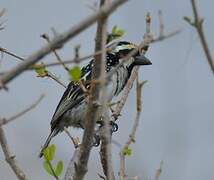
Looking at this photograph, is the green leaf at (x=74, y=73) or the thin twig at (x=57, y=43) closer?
the thin twig at (x=57, y=43)

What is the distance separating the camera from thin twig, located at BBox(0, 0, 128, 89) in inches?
40.8

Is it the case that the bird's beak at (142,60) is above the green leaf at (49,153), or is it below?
above

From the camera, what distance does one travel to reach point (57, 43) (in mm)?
1073

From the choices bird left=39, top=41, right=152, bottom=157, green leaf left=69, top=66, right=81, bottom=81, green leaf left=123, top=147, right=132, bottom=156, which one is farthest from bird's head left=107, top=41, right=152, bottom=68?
green leaf left=69, top=66, right=81, bottom=81

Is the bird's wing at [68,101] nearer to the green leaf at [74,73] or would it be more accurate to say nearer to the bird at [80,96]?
the bird at [80,96]

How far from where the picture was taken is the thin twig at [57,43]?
104 cm

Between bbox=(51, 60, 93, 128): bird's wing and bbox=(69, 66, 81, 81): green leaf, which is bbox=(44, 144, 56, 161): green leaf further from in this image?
bbox=(51, 60, 93, 128): bird's wing

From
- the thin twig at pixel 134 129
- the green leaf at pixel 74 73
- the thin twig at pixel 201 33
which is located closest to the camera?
the thin twig at pixel 201 33

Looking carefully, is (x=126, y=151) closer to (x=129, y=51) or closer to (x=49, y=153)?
(x=49, y=153)

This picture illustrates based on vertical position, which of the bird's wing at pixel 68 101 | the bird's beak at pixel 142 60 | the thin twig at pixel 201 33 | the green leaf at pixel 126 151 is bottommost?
the green leaf at pixel 126 151

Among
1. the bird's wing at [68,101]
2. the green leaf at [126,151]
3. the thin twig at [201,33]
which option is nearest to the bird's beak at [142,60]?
the bird's wing at [68,101]

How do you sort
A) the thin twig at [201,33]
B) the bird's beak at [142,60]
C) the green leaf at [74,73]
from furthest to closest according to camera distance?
the bird's beak at [142,60] → the green leaf at [74,73] → the thin twig at [201,33]

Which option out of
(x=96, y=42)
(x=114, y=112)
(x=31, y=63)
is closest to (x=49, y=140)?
(x=114, y=112)

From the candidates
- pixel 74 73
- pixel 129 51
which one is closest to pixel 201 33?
pixel 74 73
